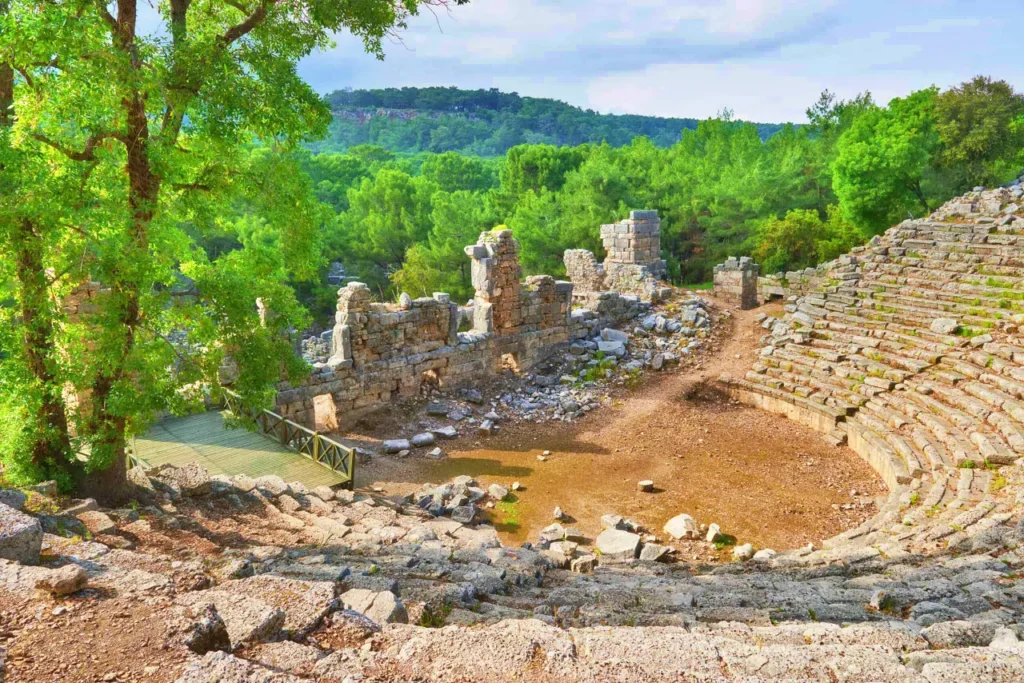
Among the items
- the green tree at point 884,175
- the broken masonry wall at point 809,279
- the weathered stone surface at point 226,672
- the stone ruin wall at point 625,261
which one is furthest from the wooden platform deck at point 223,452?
the green tree at point 884,175

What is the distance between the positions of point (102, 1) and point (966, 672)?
8.79 meters

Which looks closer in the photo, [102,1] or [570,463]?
[102,1]

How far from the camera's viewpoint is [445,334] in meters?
16.1

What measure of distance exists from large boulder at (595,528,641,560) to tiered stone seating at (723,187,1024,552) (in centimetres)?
258

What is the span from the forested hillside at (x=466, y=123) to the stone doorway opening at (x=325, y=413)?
68952 mm

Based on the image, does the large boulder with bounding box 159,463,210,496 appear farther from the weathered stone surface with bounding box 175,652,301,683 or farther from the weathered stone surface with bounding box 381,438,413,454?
the weathered stone surface with bounding box 175,652,301,683

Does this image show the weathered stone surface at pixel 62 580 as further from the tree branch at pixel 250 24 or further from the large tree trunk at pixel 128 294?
the tree branch at pixel 250 24

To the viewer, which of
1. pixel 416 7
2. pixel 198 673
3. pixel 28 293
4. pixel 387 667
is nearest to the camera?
pixel 198 673

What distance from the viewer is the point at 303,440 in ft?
40.8

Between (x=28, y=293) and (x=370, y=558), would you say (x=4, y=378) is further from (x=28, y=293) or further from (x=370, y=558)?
(x=370, y=558)

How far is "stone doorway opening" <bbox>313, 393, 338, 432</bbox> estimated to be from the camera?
1445cm

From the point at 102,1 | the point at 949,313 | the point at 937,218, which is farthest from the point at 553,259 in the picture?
the point at 102,1

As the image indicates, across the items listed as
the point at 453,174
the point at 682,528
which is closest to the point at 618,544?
the point at 682,528

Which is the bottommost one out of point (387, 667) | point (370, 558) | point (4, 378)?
point (370, 558)
